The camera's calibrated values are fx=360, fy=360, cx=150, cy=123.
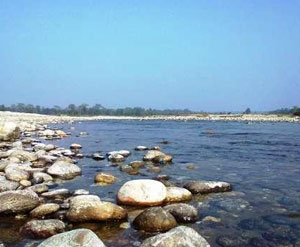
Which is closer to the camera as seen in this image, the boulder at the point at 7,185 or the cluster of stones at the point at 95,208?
the cluster of stones at the point at 95,208

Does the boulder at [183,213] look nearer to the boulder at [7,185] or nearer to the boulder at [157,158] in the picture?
the boulder at [7,185]

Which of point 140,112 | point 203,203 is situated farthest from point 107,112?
point 203,203

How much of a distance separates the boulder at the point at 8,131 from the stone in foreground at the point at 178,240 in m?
23.3

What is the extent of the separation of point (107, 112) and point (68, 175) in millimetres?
165628

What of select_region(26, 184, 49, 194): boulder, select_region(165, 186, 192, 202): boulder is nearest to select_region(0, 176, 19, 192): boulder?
select_region(26, 184, 49, 194): boulder

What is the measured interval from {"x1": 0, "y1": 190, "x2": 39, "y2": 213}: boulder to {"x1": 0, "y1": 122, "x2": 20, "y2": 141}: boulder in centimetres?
1969

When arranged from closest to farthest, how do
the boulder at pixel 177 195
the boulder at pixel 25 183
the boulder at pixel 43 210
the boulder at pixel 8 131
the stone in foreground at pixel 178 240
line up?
the stone in foreground at pixel 178 240 < the boulder at pixel 43 210 < the boulder at pixel 177 195 < the boulder at pixel 25 183 < the boulder at pixel 8 131

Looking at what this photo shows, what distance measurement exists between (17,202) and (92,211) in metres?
1.88

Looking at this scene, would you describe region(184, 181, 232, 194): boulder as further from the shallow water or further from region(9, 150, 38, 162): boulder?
region(9, 150, 38, 162): boulder

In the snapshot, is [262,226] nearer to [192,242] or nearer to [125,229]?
[192,242]

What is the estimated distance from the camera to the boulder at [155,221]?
23.5 feet

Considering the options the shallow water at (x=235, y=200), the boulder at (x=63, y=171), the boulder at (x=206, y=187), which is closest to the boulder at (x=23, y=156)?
the shallow water at (x=235, y=200)

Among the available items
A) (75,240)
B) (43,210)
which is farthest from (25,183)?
(75,240)

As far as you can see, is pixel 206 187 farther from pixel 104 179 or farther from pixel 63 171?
pixel 63 171
